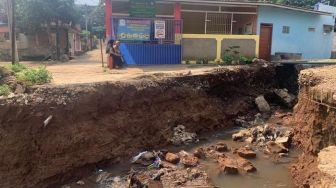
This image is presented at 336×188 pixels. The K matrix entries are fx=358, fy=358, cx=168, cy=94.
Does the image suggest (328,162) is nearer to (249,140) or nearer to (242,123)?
(249,140)

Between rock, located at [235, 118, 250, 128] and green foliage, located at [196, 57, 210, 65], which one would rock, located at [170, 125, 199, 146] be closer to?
rock, located at [235, 118, 250, 128]

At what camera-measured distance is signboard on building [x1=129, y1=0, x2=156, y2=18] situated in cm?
1891

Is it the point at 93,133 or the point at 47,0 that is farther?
the point at 47,0

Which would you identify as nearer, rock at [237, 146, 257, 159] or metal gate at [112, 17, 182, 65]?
rock at [237, 146, 257, 159]

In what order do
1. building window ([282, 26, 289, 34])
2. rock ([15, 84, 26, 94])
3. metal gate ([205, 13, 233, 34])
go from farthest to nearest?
1. building window ([282, 26, 289, 34])
2. metal gate ([205, 13, 233, 34])
3. rock ([15, 84, 26, 94])

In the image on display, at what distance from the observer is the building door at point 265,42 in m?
22.2

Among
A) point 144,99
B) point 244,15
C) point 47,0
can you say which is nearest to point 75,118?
point 144,99

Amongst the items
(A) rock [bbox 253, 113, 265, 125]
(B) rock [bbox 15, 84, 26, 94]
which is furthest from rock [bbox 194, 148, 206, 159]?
(B) rock [bbox 15, 84, 26, 94]

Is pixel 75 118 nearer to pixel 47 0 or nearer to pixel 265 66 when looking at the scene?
pixel 265 66

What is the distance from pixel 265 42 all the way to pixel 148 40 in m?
7.77

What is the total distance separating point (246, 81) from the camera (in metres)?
17.3

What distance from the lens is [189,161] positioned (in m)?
11.0

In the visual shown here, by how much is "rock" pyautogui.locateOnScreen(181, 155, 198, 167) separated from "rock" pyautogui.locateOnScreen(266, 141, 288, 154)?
2778 mm

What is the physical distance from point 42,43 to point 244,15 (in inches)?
714
